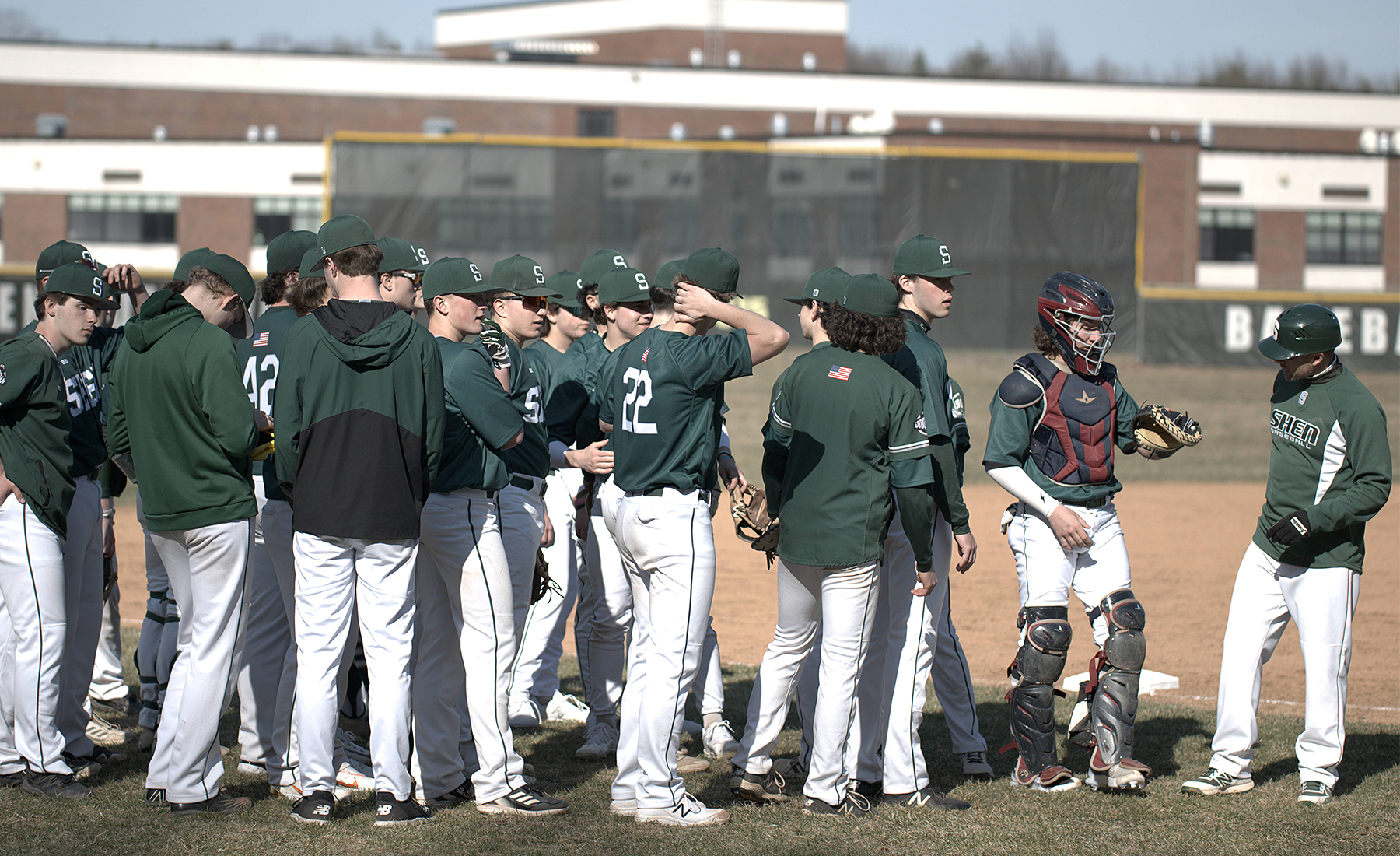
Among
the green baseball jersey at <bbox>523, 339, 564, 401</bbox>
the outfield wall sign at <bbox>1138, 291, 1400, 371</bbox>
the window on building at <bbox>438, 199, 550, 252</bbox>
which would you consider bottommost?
the green baseball jersey at <bbox>523, 339, 564, 401</bbox>

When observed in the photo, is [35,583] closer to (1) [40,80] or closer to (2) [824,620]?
(2) [824,620]

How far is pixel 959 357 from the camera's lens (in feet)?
103

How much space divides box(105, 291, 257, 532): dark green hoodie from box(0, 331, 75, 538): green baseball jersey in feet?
1.54

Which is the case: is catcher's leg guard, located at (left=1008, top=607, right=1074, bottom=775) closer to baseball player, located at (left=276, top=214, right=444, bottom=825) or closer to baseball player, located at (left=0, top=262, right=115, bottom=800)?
baseball player, located at (left=276, top=214, right=444, bottom=825)

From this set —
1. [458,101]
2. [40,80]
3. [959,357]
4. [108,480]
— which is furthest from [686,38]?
[108,480]

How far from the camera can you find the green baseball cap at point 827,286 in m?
4.99

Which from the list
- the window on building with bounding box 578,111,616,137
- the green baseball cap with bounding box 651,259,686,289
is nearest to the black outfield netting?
the window on building with bounding box 578,111,616,137

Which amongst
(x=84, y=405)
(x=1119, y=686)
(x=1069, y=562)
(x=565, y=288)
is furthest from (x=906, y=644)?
(x=84, y=405)

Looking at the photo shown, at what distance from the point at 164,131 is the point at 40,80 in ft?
18.8

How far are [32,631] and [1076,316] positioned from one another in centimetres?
454

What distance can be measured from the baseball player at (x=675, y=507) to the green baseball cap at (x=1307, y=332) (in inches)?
89.7

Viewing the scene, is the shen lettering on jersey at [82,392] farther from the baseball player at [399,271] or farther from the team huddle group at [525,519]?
the baseball player at [399,271]

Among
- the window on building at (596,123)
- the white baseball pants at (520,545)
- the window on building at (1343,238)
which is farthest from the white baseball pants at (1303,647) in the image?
the window on building at (1343,238)

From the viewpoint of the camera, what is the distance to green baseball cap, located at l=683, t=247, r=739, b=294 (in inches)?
185
